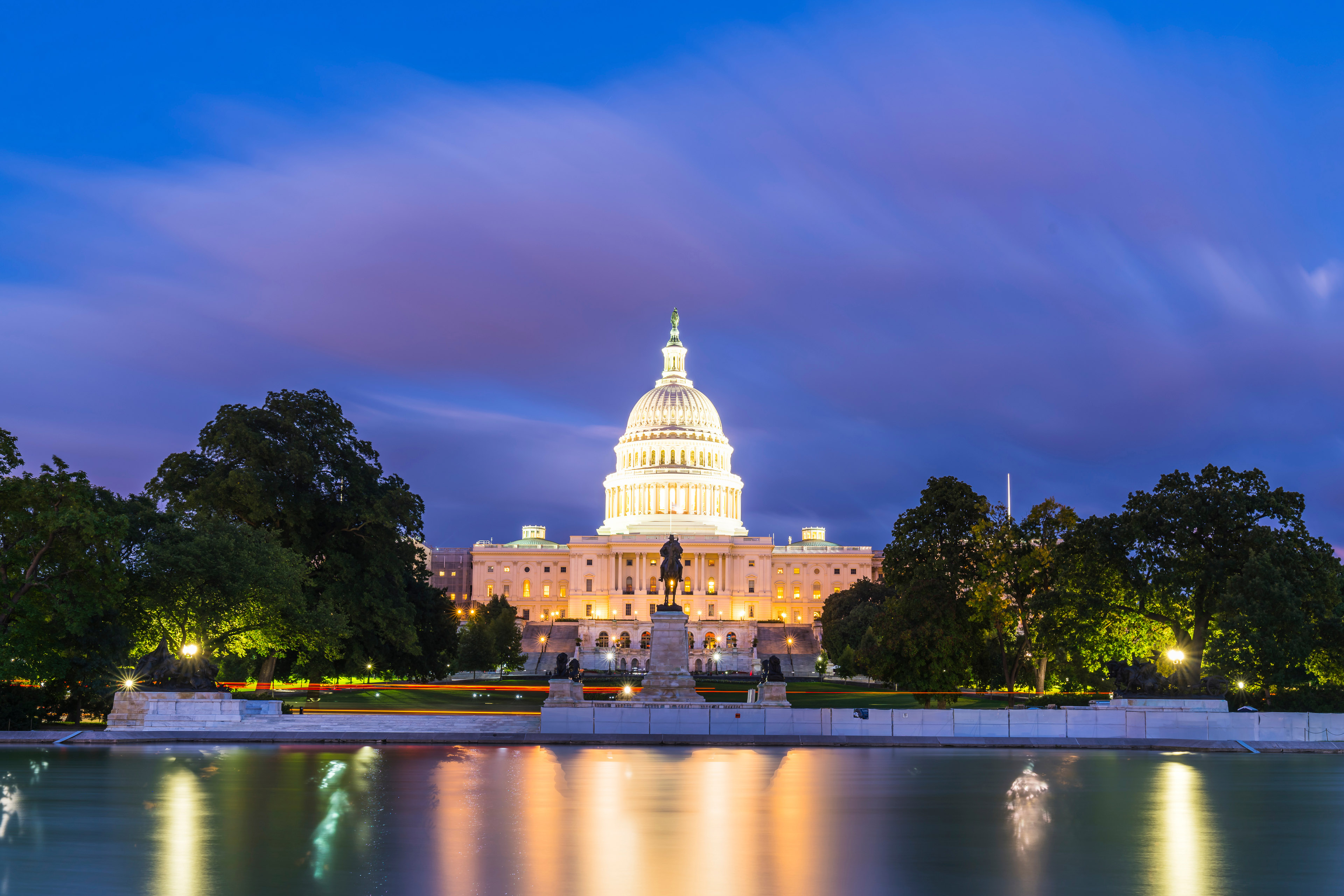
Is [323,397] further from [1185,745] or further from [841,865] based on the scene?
[841,865]

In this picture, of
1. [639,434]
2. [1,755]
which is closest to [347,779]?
[1,755]

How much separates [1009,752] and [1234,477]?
20.5 m

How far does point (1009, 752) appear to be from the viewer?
105 ft

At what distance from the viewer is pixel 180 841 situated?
635 inches

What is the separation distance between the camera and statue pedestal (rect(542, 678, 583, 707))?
134ft

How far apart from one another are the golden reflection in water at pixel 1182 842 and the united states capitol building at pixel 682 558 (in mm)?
128771

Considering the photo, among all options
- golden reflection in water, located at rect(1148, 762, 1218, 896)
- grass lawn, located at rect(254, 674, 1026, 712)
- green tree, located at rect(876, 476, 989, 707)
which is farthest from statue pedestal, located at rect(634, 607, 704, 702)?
golden reflection in water, located at rect(1148, 762, 1218, 896)

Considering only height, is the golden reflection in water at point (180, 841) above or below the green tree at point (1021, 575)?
below

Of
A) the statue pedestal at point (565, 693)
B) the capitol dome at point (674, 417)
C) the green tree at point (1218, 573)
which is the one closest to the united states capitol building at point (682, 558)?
the capitol dome at point (674, 417)

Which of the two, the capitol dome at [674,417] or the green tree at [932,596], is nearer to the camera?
the green tree at [932,596]

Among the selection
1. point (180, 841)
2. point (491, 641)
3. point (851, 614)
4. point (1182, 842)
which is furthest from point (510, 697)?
point (1182, 842)

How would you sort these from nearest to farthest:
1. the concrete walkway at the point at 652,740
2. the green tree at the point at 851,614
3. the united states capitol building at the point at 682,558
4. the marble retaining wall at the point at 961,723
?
the concrete walkway at the point at 652,740, the marble retaining wall at the point at 961,723, the green tree at the point at 851,614, the united states capitol building at the point at 682,558

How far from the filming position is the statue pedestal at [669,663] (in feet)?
149

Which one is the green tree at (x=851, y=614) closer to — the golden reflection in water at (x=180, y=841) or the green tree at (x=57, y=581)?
the green tree at (x=57, y=581)
